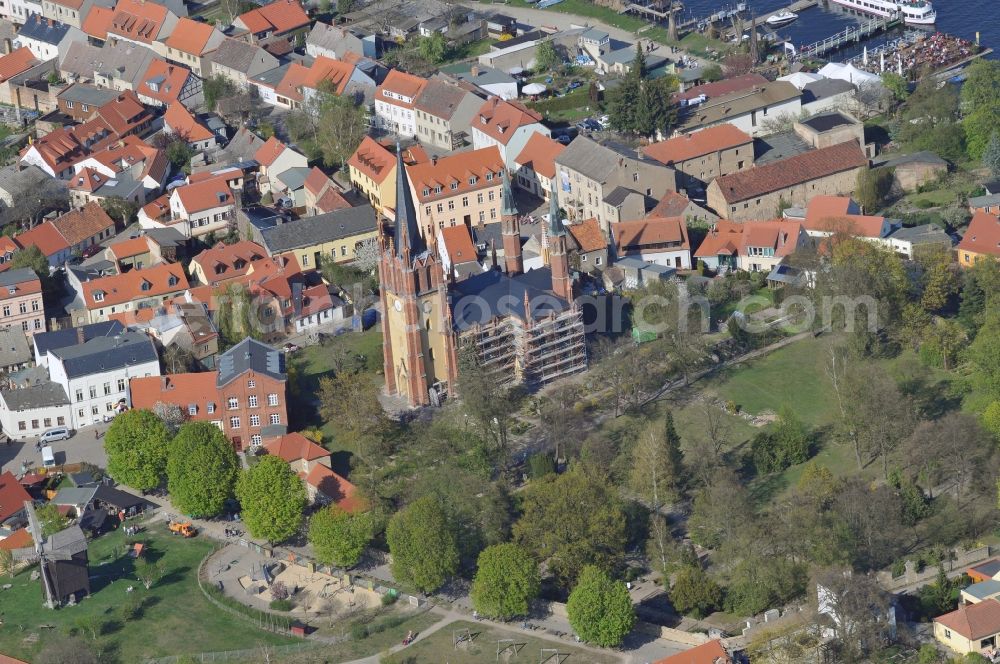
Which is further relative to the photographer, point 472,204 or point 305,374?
point 472,204

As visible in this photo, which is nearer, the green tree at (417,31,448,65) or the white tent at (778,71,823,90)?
the white tent at (778,71,823,90)

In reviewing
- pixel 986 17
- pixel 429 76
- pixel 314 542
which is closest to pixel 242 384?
pixel 314 542

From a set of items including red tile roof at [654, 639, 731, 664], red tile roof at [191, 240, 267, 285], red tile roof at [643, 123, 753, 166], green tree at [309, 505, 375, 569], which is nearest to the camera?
red tile roof at [654, 639, 731, 664]

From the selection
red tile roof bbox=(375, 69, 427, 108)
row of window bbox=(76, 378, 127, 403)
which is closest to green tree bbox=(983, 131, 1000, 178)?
red tile roof bbox=(375, 69, 427, 108)

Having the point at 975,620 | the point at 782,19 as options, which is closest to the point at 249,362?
the point at 975,620

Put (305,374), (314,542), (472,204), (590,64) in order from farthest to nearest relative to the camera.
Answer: (590,64) → (472,204) → (305,374) → (314,542)

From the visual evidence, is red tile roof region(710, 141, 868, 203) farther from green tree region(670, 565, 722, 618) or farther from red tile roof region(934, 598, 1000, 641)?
red tile roof region(934, 598, 1000, 641)

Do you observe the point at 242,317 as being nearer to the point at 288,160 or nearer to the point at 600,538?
the point at 288,160
